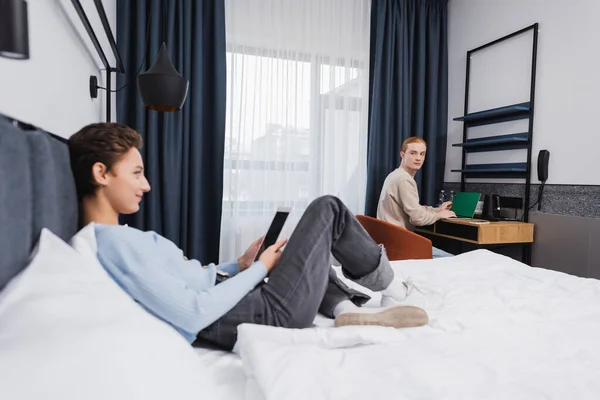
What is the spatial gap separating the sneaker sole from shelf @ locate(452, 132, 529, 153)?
2.34 m

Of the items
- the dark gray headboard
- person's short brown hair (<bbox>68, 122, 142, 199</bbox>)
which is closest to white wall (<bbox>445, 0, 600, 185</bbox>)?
person's short brown hair (<bbox>68, 122, 142, 199</bbox>)

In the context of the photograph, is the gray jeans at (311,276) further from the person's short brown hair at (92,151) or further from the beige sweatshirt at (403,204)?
the beige sweatshirt at (403,204)

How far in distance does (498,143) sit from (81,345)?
10.9ft

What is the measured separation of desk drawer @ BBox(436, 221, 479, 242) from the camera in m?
2.90

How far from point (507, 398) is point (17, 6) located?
42.6 inches

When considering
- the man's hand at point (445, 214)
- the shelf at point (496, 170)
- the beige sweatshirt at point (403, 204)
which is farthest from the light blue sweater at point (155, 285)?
the shelf at point (496, 170)

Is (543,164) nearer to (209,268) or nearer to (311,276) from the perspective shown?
(311,276)

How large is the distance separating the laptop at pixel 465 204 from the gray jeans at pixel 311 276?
2115 millimetres

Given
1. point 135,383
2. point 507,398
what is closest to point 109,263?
point 135,383

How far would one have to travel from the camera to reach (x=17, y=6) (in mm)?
606

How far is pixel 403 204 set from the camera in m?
2.97

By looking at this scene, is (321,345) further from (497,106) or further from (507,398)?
(497,106)

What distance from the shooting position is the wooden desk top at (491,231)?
2865 millimetres

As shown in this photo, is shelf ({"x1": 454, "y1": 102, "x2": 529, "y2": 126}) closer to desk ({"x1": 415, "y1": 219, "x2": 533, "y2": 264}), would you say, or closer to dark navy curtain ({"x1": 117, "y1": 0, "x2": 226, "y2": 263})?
desk ({"x1": 415, "y1": 219, "x2": 533, "y2": 264})
